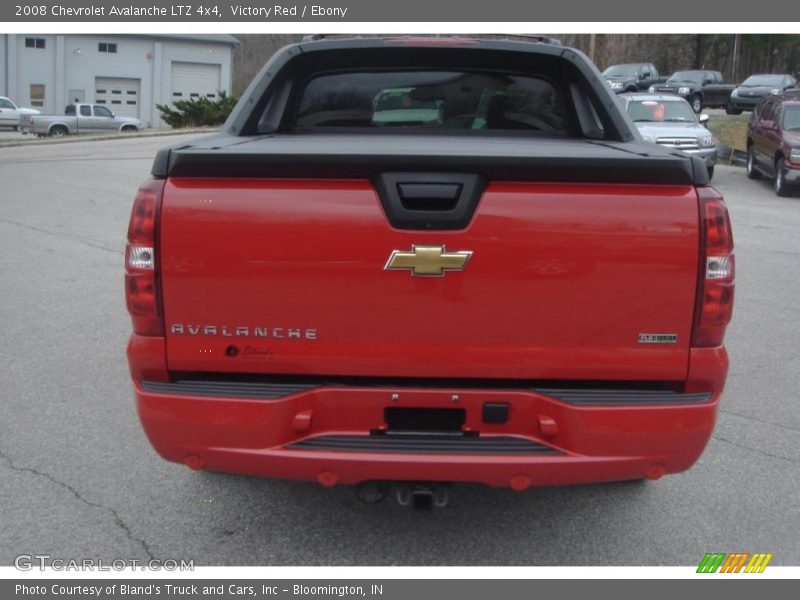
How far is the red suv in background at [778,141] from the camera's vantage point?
1691 centimetres

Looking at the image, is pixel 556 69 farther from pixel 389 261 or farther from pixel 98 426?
pixel 98 426

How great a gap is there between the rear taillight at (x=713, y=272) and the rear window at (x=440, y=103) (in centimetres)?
211

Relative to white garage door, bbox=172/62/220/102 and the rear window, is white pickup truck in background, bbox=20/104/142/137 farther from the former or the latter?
the rear window

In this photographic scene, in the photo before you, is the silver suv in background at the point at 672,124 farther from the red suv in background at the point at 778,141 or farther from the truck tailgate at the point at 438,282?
the truck tailgate at the point at 438,282

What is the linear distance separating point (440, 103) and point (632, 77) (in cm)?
3531

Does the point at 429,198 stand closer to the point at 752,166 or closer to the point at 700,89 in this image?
the point at 752,166

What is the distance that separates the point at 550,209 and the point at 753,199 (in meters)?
15.3

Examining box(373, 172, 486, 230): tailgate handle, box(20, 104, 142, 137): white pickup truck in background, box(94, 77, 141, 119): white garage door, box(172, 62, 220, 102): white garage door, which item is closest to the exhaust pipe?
box(373, 172, 486, 230): tailgate handle

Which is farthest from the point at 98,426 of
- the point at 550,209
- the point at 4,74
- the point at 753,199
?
the point at 4,74

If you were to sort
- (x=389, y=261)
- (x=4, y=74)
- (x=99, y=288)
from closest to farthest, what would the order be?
(x=389, y=261), (x=99, y=288), (x=4, y=74)

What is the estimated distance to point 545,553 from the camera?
3.90 meters

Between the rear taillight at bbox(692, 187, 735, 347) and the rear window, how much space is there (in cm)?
211

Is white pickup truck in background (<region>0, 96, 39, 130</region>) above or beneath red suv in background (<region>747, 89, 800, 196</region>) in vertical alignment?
beneath

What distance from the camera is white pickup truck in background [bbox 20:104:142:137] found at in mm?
38500
